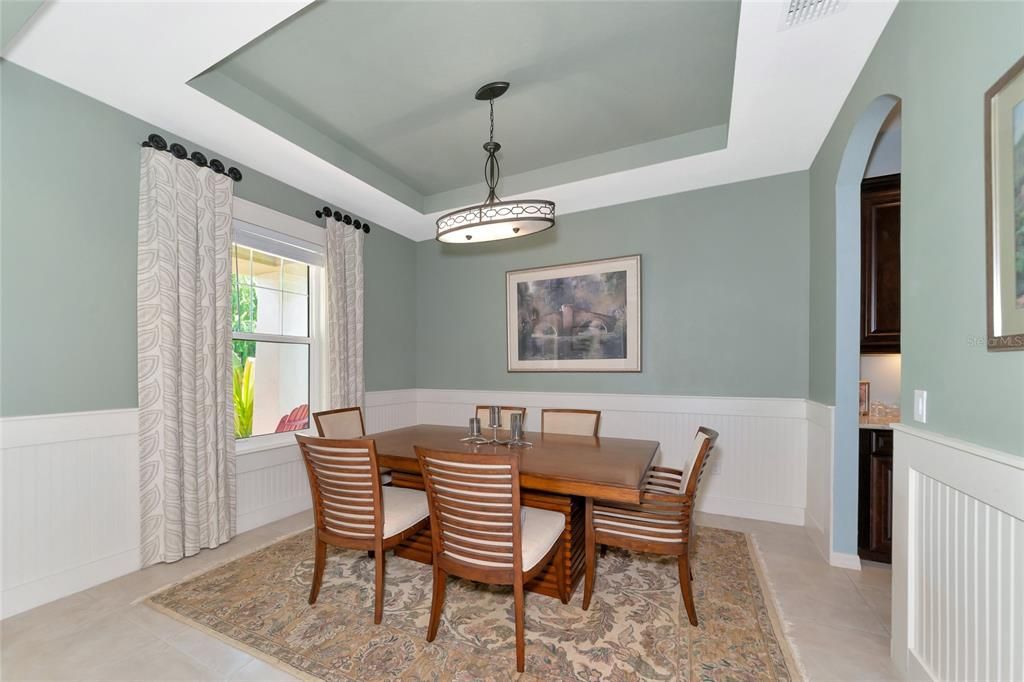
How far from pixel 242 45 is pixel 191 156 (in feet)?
3.70

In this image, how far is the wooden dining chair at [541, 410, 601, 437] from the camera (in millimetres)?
3096

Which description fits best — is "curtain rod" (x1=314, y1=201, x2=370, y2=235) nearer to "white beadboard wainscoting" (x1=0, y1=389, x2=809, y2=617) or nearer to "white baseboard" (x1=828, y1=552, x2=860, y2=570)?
"white beadboard wainscoting" (x1=0, y1=389, x2=809, y2=617)

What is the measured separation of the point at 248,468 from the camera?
312 cm

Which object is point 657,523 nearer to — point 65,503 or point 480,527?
point 480,527

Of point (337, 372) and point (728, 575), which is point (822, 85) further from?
point (337, 372)

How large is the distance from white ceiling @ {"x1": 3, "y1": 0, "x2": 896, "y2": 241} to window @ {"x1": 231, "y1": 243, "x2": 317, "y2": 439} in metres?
0.80

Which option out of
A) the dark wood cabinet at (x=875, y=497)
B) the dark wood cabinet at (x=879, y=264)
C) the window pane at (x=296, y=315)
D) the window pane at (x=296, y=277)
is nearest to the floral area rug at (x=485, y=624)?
the dark wood cabinet at (x=875, y=497)

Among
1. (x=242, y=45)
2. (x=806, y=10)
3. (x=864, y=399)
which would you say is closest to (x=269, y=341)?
(x=242, y=45)

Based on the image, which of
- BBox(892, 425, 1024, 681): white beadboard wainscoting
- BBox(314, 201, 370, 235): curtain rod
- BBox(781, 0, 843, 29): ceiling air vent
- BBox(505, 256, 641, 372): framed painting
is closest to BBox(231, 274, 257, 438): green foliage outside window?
BBox(314, 201, 370, 235): curtain rod

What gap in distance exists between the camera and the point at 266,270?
344cm

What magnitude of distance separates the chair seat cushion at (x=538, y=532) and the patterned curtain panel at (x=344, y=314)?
2.28 metres

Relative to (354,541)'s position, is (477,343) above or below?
above

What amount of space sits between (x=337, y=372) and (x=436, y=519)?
2.30 m

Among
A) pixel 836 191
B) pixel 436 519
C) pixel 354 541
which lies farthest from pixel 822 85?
pixel 354 541
